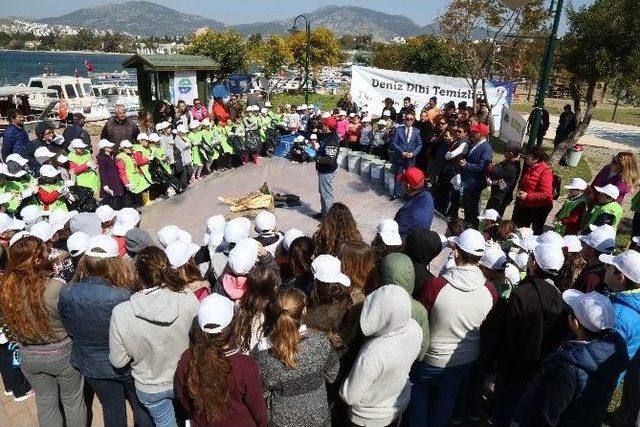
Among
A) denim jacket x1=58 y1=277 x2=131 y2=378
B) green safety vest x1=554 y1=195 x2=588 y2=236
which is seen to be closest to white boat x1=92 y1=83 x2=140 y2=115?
green safety vest x1=554 y1=195 x2=588 y2=236

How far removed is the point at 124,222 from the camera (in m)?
4.73

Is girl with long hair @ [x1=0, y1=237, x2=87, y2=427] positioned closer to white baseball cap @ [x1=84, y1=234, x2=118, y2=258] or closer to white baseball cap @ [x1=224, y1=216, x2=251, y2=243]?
white baseball cap @ [x1=84, y1=234, x2=118, y2=258]

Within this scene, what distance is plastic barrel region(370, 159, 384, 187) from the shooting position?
10.5m

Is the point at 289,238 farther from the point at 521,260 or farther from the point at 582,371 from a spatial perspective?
the point at 582,371

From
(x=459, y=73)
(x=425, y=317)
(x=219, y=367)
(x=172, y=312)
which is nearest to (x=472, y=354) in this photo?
(x=425, y=317)

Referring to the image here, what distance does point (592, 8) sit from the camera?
1215 cm

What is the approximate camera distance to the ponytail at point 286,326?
2.60 meters

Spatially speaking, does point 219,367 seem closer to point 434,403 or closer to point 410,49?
point 434,403

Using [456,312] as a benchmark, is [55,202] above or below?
below

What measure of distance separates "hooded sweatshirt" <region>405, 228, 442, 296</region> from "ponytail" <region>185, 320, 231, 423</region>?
1770 millimetres

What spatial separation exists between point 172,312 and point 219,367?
2.35 feet

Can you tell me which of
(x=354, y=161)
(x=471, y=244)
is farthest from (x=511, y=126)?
(x=471, y=244)

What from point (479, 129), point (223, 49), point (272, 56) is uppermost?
point (223, 49)

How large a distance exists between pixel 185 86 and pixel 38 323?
15.5 meters
